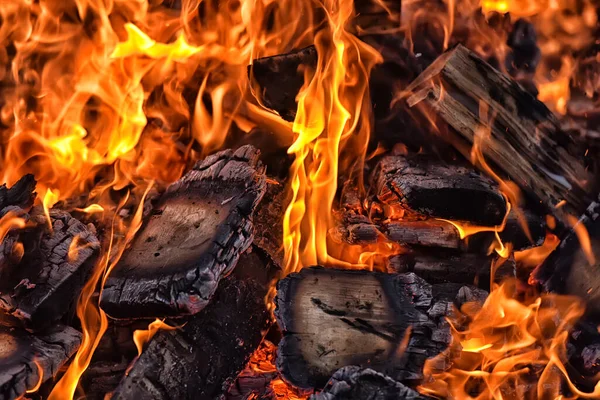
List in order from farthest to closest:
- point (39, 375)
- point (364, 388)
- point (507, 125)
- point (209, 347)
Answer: point (507, 125)
point (209, 347)
point (39, 375)
point (364, 388)

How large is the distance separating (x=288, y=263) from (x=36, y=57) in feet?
7.22

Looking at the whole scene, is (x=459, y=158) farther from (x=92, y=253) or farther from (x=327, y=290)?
(x=92, y=253)

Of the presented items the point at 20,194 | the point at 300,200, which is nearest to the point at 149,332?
the point at 20,194

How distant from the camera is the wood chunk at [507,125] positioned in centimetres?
290

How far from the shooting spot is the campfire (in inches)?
91.3

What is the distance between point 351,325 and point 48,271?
1390mm

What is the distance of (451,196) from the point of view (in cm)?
270

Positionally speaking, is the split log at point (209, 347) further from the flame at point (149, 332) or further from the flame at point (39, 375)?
the flame at point (39, 375)

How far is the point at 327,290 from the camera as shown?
2.48 metres

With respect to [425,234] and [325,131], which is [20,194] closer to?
[325,131]

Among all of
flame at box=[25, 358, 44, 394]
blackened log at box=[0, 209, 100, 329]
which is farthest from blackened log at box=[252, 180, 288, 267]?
flame at box=[25, 358, 44, 394]

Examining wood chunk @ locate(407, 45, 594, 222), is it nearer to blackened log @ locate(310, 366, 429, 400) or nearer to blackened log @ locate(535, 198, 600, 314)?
blackened log @ locate(535, 198, 600, 314)

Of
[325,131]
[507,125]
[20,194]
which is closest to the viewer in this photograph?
[20,194]

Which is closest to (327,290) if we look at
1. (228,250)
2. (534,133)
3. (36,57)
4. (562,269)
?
(228,250)
